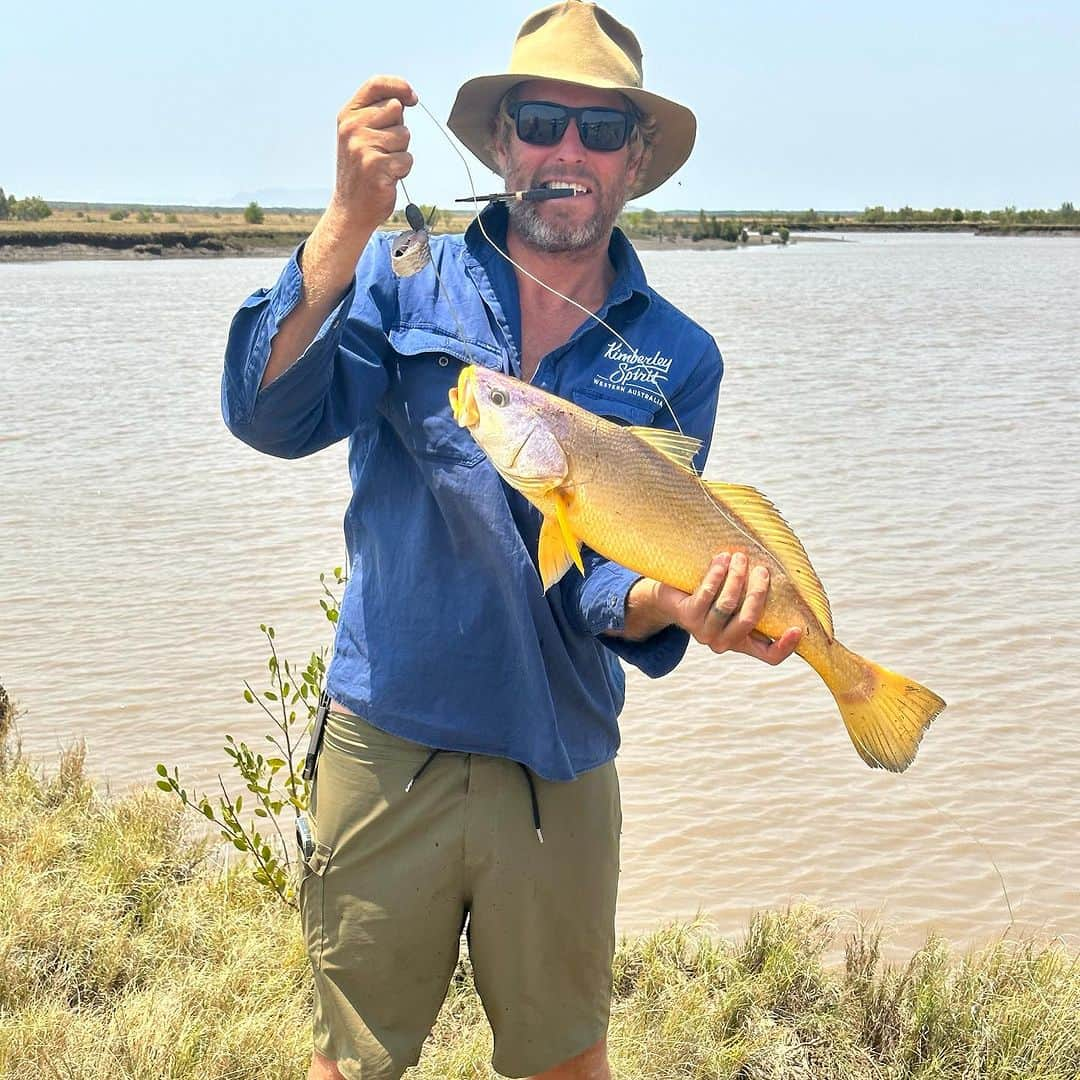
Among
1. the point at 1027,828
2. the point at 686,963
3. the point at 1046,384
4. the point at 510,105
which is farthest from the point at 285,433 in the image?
the point at 1046,384

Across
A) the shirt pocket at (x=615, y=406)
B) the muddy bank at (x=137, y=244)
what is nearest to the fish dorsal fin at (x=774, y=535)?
the shirt pocket at (x=615, y=406)

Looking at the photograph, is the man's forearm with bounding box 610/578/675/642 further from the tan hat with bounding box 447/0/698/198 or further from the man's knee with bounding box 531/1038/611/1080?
the tan hat with bounding box 447/0/698/198

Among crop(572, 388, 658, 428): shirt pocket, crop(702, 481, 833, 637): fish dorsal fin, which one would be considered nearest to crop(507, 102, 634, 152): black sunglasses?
crop(572, 388, 658, 428): shirt pocket

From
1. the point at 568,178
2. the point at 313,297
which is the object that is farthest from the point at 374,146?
the point at 568,178

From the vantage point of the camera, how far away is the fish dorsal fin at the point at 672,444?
2.69 metres

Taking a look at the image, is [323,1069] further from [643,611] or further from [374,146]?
[374,146]

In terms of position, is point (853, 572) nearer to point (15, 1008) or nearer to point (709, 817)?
point (709, 817)

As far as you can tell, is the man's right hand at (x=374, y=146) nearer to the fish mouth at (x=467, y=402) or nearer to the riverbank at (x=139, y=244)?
the fish mouth at (x=467, y=402)

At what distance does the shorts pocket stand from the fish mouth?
109 centimetres

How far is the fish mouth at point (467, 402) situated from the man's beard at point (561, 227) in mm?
561

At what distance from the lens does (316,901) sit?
297 centimetres

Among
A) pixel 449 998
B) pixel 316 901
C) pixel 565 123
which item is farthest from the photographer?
pixel 449 998

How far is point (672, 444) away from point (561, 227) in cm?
66

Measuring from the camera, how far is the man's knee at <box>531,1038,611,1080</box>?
3090 millimetres
